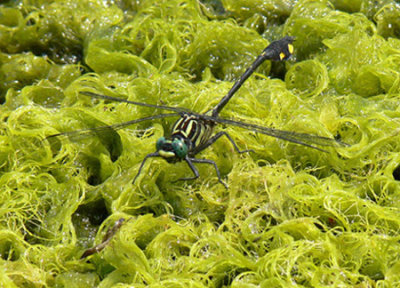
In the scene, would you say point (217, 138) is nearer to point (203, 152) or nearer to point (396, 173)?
point (203, 152)

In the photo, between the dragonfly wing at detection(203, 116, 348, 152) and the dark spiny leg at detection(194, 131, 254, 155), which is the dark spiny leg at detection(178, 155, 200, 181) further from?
the dragonfly wing at detection(203, 116, 348, 152)

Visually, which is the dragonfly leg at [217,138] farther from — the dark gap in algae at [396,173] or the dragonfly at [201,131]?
the dark gap in algae at [396,173]

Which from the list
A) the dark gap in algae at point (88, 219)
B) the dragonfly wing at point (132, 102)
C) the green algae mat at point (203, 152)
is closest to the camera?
the green algae mat at point (203, 152)

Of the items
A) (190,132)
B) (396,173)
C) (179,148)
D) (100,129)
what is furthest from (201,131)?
(396,173)

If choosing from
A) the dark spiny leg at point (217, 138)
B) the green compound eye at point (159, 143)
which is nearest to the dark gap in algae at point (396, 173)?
the dark spiny leg at point (217, 138)

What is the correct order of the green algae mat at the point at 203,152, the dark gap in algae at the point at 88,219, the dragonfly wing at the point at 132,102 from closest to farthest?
the green algae mat at the point at 203,152, the dark gap in algae at the point at 88,219, the dragonfly wing at the point at 132,102

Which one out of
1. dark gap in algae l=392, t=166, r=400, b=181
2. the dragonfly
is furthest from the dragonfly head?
dark gap in algae l=392, t=166, r=400, b=181

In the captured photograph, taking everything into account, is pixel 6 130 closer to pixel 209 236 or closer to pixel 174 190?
pixel 174 190
